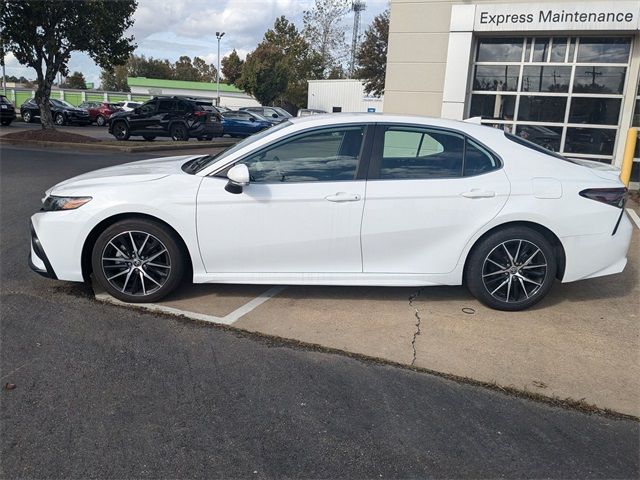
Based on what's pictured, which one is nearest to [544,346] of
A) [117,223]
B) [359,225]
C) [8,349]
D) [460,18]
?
[359,225]

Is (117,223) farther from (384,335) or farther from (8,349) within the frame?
(384,335)

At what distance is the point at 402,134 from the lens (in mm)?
4770

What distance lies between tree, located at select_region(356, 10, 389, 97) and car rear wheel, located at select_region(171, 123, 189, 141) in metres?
23.3

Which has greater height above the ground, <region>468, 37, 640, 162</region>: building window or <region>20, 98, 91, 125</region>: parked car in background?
<region>468, 37, 640, 162</region>: building window

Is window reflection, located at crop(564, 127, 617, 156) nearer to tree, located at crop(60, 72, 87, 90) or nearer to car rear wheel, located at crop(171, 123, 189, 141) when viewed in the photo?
car rear wheel, located at crop(171, 123, 189, 141)

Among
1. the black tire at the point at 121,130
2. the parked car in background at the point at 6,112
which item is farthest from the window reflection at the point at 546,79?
the parked car in background at the point at 6,112

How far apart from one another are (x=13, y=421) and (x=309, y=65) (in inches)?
2166

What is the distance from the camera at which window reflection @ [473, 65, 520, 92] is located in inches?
465

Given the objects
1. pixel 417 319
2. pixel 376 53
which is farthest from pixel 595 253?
pixel 376 53

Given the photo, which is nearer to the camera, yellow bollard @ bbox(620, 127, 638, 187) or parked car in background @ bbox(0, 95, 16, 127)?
yellow bollard @ bbox(620, 127, 638, 187)

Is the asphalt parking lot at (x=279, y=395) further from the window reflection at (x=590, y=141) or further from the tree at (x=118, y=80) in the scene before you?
the tree at (x=118, y=80)

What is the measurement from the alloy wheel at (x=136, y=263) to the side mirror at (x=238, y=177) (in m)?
0.76

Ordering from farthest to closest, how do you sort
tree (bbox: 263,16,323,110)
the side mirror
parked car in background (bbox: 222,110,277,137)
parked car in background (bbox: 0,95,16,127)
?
tree (bbox: 263,16,323,110)
parked car in background (bbox: 222,110,277,137)
parked car in background (bbox: 0,95,16,127)
the side mirror

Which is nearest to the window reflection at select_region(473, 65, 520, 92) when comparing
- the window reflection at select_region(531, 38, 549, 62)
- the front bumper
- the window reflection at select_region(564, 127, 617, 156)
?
the window reflection at select_region(531, 38, 549, 62)
